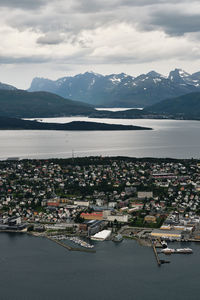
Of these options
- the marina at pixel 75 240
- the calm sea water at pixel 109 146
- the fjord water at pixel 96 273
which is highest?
the calm sea water at pixel 109 146

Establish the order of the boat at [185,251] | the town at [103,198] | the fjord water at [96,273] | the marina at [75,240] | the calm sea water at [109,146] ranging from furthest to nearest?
the calm sea water at [109,146], the town at [103,198], the marina at [75,240], the boat at [185,251], the fjord water at [96,273]

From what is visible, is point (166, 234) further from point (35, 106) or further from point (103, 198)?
point (35, 106)

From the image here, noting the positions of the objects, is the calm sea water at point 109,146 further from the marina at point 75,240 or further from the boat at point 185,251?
the boat at point 185,251

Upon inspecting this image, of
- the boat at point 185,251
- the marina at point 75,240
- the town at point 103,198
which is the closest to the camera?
the boat at point 185,251

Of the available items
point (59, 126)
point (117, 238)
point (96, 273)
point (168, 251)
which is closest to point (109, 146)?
point (59, 126)

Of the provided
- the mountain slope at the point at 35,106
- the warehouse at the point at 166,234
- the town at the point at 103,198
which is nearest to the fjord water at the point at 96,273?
the warehouse at the point at 166,234

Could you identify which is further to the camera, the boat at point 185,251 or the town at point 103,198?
the town at point 103,198

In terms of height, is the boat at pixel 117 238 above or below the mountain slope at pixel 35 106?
below
